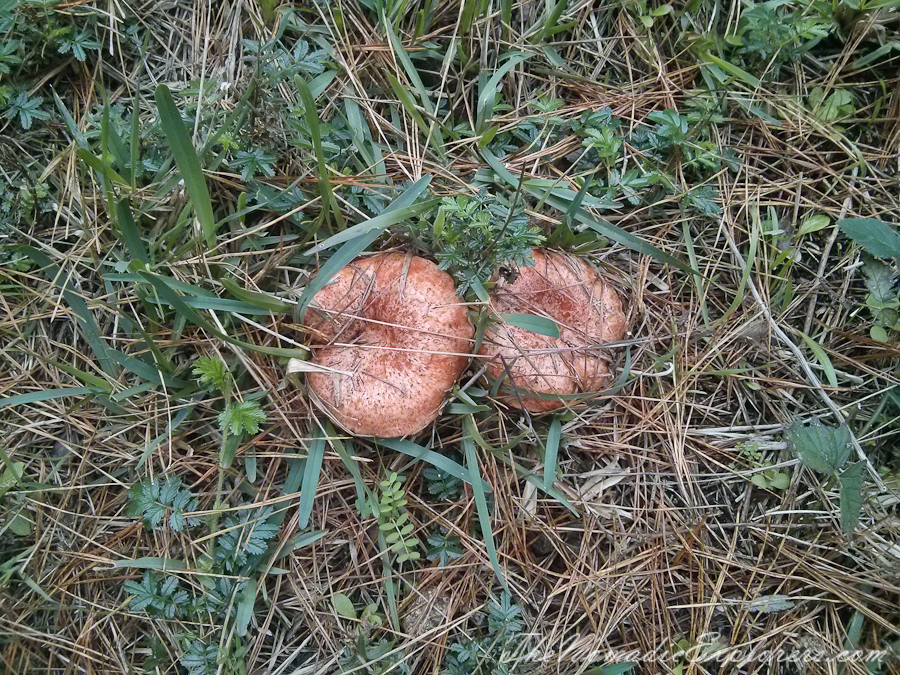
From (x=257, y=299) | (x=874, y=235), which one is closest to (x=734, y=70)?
(x=874, y=235)

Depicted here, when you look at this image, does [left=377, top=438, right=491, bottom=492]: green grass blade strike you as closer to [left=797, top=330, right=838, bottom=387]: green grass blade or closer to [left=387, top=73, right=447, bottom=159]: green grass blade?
[left=387, top=73, right=447, bottom=159]: green grass blade

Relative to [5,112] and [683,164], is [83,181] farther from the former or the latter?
[683,164]

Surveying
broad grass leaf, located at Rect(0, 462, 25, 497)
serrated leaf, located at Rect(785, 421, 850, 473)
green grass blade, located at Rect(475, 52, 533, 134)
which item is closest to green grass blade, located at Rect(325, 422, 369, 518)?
broad grass leaf, located at Rect(0, 462, 25, 497)

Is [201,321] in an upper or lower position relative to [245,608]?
upper

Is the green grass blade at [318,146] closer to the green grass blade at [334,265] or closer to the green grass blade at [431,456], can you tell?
the green grass blade at [334,265]

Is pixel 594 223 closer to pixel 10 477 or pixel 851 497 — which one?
pixel 851 497

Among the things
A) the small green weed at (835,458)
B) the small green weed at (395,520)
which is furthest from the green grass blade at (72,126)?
the small green weed at (835,458)

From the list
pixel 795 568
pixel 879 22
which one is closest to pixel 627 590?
pixel 795 568

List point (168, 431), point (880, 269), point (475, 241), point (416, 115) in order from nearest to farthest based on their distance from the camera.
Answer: point (475, 241), point (168, 431), point (416, 115), point (880, 269)
